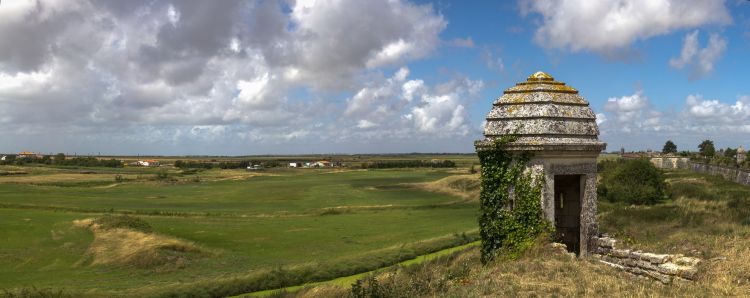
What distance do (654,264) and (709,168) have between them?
50.6 metres

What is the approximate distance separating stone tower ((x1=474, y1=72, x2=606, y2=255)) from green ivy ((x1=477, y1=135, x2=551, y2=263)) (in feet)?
0.44

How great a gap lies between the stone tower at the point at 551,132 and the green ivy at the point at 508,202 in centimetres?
13

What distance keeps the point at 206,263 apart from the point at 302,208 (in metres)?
25.1

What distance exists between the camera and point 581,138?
8641 mm

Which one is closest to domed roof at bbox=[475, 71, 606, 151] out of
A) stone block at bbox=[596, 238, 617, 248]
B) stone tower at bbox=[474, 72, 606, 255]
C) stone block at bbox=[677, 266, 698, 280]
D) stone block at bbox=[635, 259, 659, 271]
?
stone tower at bbox=[474, 72, 606, 255]

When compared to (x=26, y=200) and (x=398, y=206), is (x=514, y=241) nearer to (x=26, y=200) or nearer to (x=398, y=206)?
(x=398, y=206)

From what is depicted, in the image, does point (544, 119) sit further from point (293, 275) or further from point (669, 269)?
point (293, 275)

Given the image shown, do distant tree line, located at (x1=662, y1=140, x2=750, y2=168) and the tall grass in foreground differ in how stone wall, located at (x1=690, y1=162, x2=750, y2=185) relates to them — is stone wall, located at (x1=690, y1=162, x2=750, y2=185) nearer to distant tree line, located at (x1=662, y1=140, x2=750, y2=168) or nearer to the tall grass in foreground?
distant tree line, located at (x1=662, y1=140, x2=750, y2=168)

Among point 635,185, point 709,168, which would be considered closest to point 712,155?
point 709,168

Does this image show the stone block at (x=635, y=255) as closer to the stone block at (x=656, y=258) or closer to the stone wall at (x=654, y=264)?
the stone wall at (x=654, y=264)

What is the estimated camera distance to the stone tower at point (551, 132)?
8.45 m

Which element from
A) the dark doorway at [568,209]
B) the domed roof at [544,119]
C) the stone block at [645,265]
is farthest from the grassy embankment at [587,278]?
the domed roof at [544,119]

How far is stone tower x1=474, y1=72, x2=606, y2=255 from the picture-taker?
845 cm

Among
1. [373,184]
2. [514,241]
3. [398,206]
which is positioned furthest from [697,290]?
[373,184]
